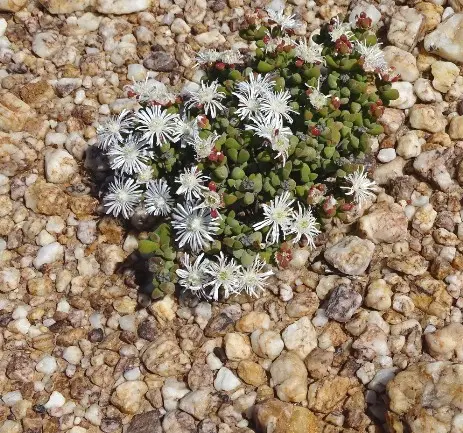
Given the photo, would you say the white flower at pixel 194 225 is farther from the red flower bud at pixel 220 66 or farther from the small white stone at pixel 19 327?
the small white stone at pixel 19 327

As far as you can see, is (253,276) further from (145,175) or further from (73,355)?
(73,355)

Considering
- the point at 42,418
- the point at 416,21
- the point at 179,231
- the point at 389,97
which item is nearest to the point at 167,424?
the point at 42,418

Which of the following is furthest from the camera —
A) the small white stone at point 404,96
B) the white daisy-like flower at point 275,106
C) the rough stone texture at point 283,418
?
the small white stone at point 404,96

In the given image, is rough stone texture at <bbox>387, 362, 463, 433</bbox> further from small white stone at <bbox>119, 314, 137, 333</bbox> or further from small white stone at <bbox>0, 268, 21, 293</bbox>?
small white stone at <bbox>0, 268, 21, 293</bbox>

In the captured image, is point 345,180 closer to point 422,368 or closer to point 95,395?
point 422,368

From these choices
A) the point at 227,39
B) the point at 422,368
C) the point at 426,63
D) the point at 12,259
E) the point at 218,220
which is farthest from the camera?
the point at 227,39

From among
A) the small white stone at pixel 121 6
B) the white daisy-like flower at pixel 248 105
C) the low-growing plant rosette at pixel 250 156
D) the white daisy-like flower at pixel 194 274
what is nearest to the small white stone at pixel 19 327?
the low-growing plant rosette at pixel 250 156
